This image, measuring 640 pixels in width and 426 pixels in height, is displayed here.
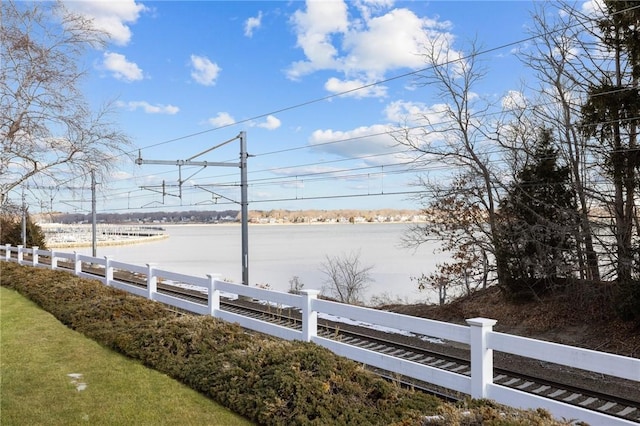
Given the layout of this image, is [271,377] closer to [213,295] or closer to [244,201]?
[213,295]

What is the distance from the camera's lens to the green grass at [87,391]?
4.78 meters

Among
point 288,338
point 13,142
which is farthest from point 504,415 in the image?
point 13,142

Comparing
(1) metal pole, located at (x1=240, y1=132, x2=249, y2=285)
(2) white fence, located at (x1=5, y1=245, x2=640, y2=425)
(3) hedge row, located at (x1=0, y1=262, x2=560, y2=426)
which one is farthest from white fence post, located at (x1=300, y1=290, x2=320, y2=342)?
(1) metal pole, located at (x1=240, y1=132, x2=249, y2=285)

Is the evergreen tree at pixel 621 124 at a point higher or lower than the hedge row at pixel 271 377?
higher

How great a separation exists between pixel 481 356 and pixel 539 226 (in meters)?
10.1

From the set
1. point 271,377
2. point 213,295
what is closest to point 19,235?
point 213,295

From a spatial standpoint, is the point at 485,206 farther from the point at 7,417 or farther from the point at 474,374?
the point at 7,417

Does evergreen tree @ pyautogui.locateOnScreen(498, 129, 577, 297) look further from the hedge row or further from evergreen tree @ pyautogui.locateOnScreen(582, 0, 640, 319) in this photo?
the hedge row

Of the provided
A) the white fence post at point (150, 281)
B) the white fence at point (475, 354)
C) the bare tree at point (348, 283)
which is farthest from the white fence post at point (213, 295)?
the bare tree at point (348, 283)

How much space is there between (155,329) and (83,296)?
4658mm

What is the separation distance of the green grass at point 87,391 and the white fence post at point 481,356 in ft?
7.48

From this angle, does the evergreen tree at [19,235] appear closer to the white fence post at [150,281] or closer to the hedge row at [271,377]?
the white fence post at [150,281]

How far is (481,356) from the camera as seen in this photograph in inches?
188

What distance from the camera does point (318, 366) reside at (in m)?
5.39
